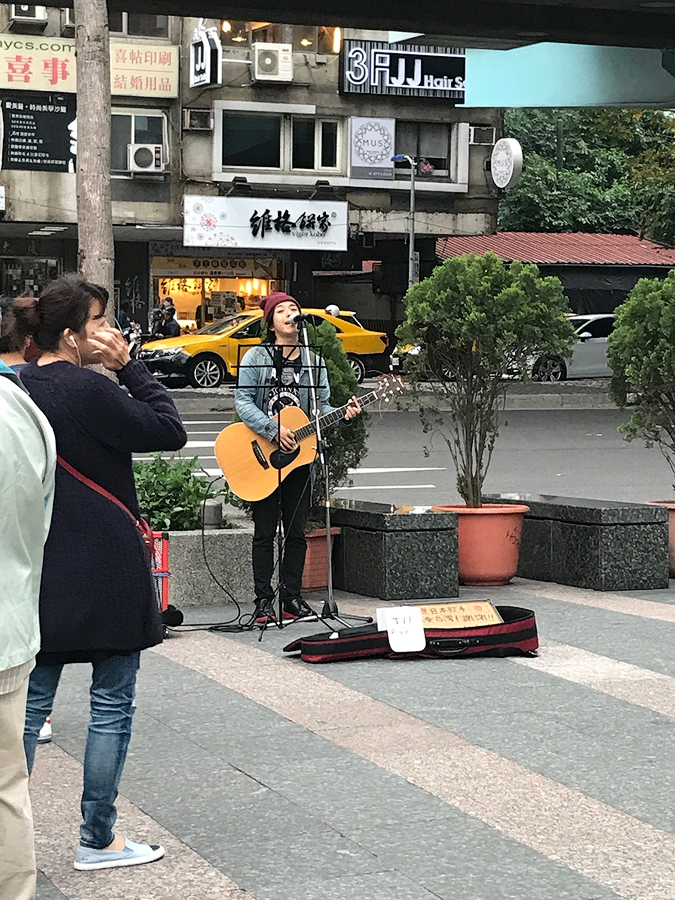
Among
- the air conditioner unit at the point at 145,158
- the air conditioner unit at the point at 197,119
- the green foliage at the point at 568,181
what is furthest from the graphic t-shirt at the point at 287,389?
the green foliage at the point at 568,181

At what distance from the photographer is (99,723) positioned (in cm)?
454

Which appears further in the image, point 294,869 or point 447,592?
point 447,592

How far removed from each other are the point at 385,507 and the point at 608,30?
18.6ft

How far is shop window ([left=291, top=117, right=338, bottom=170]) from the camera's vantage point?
1495 inches

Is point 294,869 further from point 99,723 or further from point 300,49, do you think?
point 300,49

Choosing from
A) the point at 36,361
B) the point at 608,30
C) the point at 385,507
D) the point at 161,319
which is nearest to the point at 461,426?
the point at 385,507

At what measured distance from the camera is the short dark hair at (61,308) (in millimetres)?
4551

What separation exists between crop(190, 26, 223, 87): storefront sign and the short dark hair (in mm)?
32046

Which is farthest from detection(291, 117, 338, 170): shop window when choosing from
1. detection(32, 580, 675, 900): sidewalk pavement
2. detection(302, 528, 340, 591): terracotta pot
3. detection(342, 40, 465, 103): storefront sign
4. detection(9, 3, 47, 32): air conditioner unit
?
detection(32, 580, 675, 900): sidewalk pavement

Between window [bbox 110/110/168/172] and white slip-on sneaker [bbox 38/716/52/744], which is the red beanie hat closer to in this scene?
white slip-on sneaker [bbox 38/716/52/744]

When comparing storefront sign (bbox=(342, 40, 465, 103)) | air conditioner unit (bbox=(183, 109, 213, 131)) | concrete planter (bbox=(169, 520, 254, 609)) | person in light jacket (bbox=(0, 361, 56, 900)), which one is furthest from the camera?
storefront sign (bbox=(342, 40, 465, 103))

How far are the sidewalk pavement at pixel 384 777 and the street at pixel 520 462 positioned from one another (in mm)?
5439

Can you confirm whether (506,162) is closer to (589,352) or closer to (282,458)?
(589,352)

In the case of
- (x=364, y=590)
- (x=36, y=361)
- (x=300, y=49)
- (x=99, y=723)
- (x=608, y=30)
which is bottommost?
(x=364, y=590)
